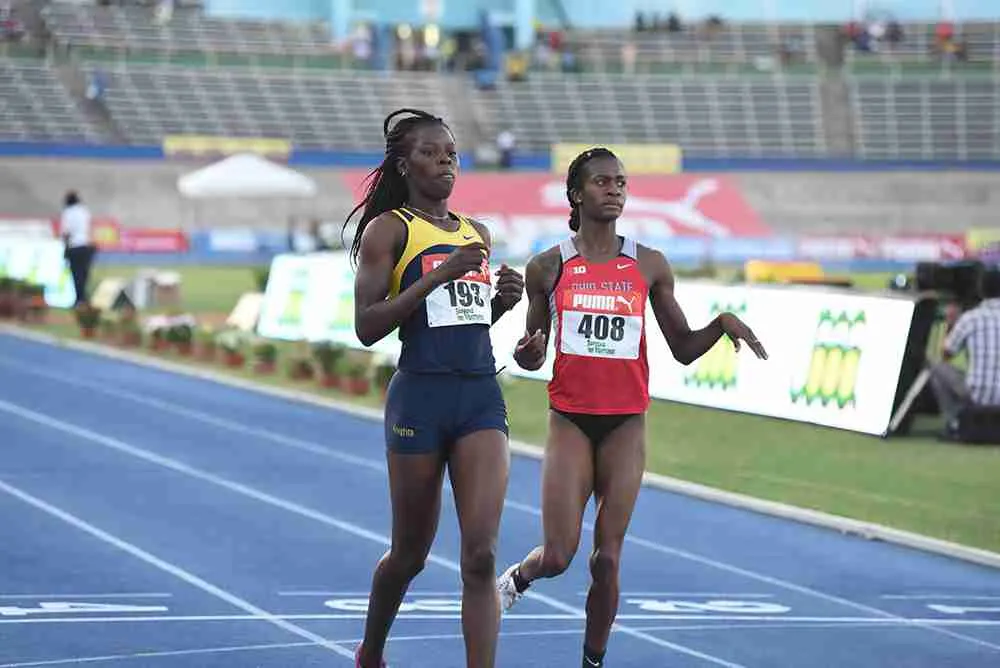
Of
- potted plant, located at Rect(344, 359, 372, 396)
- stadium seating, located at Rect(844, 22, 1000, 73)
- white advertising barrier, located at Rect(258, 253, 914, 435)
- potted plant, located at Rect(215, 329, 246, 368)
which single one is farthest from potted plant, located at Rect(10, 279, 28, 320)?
stadium seating, located at Rect(844, 22, 1000, 73)

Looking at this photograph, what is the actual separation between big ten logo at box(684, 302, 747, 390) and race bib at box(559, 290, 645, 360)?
10.7 metres

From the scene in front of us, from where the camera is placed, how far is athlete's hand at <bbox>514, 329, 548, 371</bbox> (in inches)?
307

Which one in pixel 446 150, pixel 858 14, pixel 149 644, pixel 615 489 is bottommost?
pixel 149 644

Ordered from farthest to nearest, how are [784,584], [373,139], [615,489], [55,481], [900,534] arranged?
Answer: [373,139]
[55,481]
[900,534]
[784,584]
[615,489]

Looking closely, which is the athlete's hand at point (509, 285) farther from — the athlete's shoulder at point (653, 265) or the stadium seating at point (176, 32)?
the stadium seating at point (176, 32)

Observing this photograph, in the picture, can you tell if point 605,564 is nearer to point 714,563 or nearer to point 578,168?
point 578,168

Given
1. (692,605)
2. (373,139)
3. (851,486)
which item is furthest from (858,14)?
(692,605)

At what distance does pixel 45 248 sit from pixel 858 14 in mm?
38344

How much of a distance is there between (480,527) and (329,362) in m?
15.5

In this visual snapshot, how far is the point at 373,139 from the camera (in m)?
58.7

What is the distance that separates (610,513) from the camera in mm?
7984

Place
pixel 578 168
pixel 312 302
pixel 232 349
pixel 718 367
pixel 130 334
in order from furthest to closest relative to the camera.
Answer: pixel 130 334 → pixel 312 302 → pixel 232 349 → pixel 718 367 → pixel 578 168

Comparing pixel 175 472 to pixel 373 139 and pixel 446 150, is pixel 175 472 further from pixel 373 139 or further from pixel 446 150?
pixel 373 139

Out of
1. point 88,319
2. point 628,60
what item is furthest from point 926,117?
point 88,319
